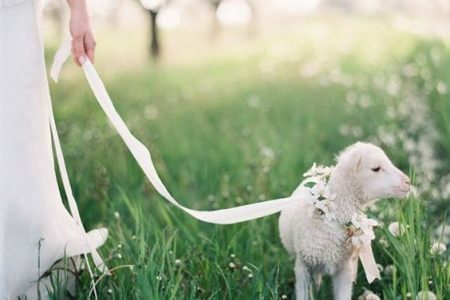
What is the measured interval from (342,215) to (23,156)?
1501 millimetres

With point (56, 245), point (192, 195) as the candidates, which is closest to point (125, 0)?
point (192, 195)

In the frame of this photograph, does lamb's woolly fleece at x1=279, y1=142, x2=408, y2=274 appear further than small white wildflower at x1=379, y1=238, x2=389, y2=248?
No

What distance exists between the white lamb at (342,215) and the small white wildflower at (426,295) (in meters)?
0.33

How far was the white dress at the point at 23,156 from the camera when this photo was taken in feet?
13.3

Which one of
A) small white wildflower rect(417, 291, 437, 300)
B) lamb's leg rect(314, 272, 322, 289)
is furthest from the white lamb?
small white wildflower rect(417, 291, 437, 300)

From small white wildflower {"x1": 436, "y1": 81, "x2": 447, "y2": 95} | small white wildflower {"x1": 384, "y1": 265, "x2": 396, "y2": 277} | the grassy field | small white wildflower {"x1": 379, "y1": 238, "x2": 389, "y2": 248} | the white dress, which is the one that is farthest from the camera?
small white wildflower {"x1": 436, "y1": 81, "x2": 447, "y2": 95}

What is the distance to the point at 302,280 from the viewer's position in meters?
4.19

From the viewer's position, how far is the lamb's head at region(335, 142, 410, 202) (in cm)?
391

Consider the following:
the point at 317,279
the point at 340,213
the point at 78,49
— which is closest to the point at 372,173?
the point at 340,213

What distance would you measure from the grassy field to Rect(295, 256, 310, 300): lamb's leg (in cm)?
11

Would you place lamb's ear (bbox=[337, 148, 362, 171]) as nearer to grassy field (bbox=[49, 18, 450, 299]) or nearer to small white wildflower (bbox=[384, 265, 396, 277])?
grassy field (bbox=[49, 18, 450, 299])

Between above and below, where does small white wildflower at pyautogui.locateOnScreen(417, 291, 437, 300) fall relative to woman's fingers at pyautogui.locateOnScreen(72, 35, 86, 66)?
below

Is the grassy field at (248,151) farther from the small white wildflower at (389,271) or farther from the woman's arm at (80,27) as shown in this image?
the woman's arm at (80,27)

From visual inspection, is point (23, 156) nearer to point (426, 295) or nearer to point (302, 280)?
point (302, 280)
